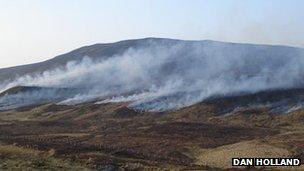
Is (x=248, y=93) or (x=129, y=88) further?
(x=129, y=88)

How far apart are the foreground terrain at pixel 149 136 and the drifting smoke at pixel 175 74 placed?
7847mm

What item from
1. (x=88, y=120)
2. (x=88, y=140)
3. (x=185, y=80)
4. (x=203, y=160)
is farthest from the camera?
Answer: (x=185, y=80)

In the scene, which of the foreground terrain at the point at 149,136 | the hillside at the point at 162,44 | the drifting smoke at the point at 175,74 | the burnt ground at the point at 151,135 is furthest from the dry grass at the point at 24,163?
the hillside at the point at 162,44

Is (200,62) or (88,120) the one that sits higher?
(200,62)

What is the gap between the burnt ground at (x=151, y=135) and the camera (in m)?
43.1

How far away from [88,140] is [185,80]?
69.6 meters

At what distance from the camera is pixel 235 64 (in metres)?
143

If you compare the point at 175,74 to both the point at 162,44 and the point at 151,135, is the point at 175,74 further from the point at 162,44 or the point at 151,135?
the point at 151,135

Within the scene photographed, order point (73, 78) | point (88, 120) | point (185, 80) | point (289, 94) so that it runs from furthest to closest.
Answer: point (73, 78), point (185, 80), point (289, 94), point (88, 120)

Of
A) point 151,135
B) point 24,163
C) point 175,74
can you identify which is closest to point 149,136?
point 151,135

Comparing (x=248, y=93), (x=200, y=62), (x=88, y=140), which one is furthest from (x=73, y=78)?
(x=88, y=140)

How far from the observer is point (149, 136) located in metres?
66.1

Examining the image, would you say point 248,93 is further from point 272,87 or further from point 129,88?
point 129,88

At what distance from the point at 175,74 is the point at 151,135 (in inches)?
3084
